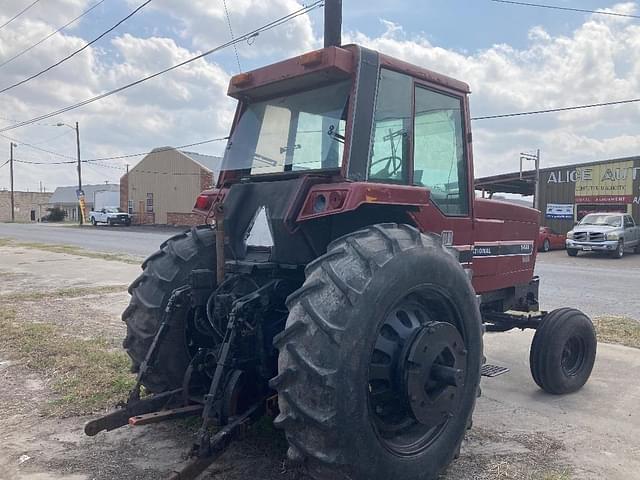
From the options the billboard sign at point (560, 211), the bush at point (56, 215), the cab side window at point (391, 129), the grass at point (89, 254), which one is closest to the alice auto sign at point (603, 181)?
the billboard sign at point (560, 211)

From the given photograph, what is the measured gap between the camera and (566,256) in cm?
2470

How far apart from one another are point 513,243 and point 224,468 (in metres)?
3.34

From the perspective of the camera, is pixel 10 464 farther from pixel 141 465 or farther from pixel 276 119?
pixel 276 119

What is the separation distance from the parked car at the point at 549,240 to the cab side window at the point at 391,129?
958 inches

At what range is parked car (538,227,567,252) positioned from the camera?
89.0 ft

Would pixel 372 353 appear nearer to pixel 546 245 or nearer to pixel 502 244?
pixel 502 244

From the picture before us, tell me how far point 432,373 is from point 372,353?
1.59 ft

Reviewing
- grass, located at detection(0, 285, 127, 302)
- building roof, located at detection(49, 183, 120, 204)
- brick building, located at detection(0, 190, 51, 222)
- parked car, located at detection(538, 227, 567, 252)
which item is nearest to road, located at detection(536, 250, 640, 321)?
parked car, located at detection(538, 227, 567, 252)

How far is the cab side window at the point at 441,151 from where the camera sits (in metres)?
4.30

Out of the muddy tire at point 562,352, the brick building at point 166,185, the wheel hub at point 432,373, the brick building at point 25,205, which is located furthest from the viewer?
the brick building at point 25,205

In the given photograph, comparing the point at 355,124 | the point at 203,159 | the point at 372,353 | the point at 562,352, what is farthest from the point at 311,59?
the point at 203,159

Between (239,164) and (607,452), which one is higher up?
(239,164)

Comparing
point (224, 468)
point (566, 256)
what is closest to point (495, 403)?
point (224, 468)

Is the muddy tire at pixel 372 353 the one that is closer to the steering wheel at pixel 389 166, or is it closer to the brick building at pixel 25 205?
the steering wheel at pixel 389 166
